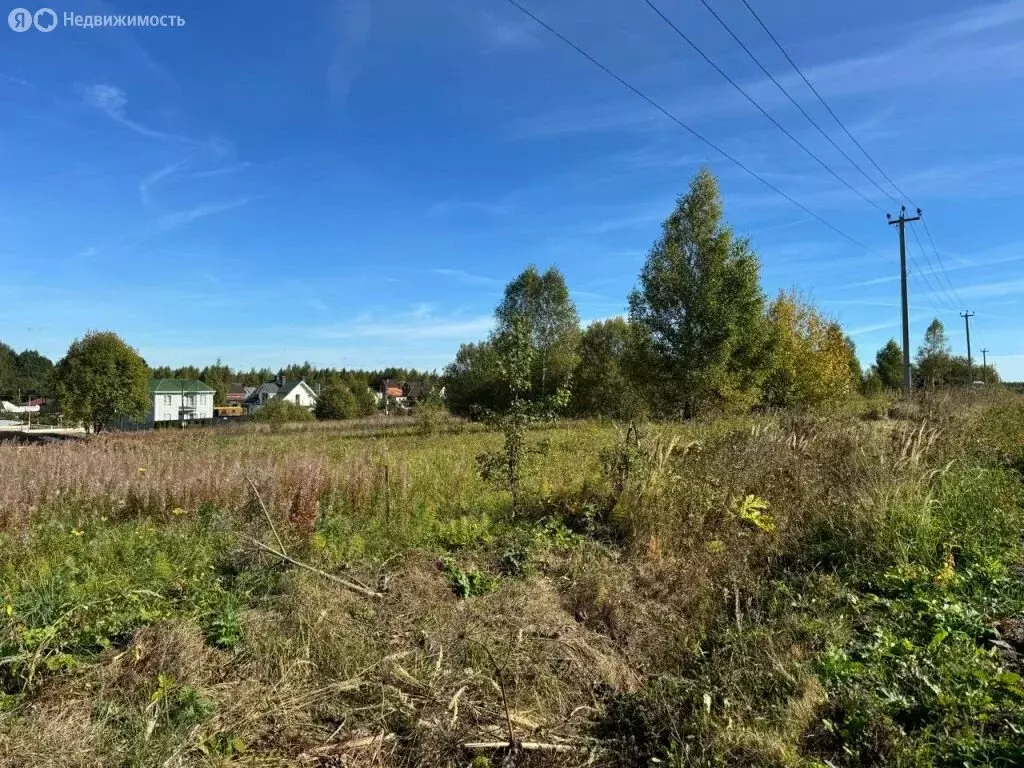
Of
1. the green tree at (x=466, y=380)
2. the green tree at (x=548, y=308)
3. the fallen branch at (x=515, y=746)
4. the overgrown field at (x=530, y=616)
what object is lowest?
the fallen branch at (x=515, y=746)

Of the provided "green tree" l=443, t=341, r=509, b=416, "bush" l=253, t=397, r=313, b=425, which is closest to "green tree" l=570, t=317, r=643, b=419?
"green tree" l=443, t=341, r=509, b=416

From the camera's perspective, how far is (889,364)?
5388 centimetres

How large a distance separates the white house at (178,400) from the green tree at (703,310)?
5626 centimetres

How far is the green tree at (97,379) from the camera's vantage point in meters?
32.8

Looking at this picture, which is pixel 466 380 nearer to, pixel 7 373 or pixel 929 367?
pixel 929 367

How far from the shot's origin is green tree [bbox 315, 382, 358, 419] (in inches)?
2121

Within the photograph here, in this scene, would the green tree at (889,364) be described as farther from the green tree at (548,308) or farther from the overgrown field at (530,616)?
the overgrown field at (530,616)

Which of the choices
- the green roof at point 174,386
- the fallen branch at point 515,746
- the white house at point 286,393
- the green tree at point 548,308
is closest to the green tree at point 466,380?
the green tree at point 548,308

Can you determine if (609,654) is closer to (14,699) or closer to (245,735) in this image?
(245,735)

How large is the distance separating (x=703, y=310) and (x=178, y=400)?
6619cm

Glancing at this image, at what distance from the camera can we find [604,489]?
273 inches

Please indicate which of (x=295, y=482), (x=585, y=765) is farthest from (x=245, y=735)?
(x=295, y=482)

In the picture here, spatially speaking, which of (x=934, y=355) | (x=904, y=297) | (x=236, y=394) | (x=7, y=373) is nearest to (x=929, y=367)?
(x=934, y=355)

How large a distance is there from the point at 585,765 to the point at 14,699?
2.81 metres
